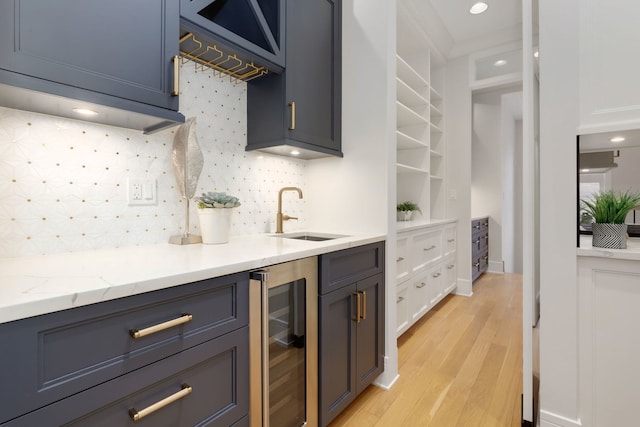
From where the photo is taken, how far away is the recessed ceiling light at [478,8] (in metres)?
2.86

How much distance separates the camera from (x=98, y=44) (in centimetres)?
100

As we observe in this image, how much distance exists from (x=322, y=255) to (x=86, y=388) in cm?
91

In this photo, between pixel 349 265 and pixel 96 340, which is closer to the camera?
pixel 96 340

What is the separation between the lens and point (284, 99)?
1680mm

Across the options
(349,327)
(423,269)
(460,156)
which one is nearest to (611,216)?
(349,327)

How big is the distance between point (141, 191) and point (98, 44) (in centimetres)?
61

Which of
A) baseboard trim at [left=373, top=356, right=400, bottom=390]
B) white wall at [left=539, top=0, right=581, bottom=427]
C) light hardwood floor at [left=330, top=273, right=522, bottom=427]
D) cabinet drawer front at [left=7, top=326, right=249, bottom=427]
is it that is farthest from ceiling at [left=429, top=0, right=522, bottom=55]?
cabinet drawer front at [left=7, top=326, right=249, bottom=427]

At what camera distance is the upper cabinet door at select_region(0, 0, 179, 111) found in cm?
86

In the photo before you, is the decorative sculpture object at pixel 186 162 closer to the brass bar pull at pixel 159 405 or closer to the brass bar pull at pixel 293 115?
the brass bar pull at pixel 293 115

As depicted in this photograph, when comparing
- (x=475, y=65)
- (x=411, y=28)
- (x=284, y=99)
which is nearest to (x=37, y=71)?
(x=284, y=99)

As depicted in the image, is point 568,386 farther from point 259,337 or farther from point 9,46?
point 9,46

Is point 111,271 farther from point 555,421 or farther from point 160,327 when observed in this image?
point 555,421

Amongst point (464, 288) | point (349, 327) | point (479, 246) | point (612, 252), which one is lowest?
point (464, 288)

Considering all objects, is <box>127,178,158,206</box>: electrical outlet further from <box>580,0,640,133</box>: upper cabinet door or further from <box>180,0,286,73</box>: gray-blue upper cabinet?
<box>580,0,640,133</box>: upper cabinet door
